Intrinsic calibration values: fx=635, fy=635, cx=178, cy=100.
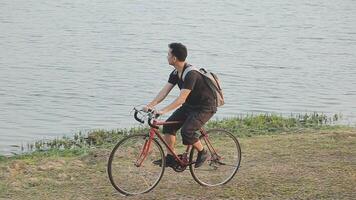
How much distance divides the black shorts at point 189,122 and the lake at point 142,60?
23.5 ft

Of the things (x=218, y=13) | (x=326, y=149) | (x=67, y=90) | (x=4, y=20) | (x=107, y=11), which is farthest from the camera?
(x=218, y=13)

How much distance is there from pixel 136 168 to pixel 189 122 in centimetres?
130

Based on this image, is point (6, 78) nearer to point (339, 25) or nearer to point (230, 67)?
point (230, 67)

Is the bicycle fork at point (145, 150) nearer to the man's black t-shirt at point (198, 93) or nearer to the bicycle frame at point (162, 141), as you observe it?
the bicycle frame at point (162, 141)

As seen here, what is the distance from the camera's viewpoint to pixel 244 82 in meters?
26.2

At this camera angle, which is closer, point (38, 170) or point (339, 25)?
point (38, 170)

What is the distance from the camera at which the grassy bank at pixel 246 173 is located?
30.7ft

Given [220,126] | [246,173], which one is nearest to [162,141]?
[246,173]

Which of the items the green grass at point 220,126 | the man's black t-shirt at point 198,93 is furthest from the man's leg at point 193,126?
the green grass at point 220,126

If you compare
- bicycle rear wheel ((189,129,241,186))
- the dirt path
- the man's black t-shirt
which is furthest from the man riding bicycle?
the dirt path

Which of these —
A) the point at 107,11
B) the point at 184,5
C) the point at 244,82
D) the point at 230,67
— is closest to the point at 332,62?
the point at 230,67

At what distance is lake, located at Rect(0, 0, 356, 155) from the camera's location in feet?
67.6

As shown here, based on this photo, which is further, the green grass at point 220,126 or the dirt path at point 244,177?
the green grass at point 220,126

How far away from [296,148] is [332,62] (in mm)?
20654
